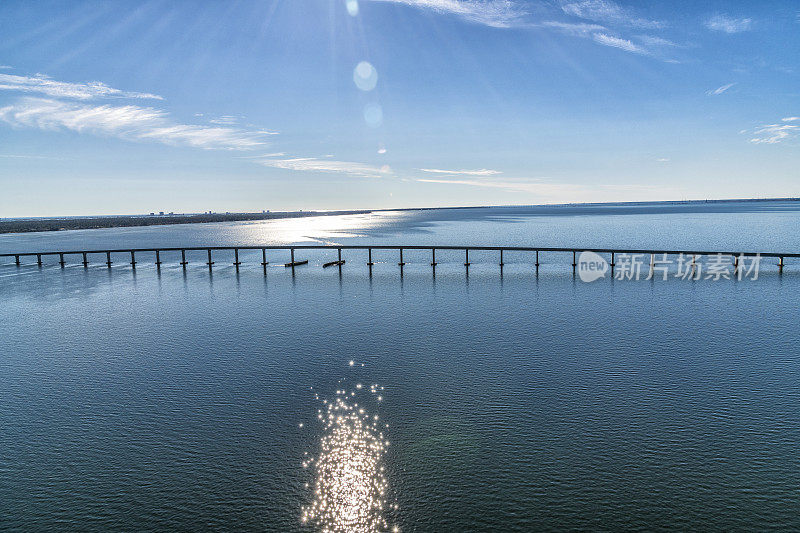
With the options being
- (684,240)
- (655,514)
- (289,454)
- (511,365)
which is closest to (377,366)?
(511,365)

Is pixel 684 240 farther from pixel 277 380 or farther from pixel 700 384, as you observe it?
pixel 277 380

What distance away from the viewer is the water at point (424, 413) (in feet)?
35.5

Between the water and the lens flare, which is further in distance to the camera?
the water

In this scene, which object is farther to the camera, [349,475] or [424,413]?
[424,413]

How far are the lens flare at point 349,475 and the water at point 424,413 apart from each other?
24 cm

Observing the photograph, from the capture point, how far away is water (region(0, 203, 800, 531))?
10.8 m

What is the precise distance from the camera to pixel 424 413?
15562mm

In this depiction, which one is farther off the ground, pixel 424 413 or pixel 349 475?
pixel 424 413

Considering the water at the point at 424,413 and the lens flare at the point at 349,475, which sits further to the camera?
the water at the point at 424,413

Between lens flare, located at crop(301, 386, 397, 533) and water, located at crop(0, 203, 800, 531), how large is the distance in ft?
0.80

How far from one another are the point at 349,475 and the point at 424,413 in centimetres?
416

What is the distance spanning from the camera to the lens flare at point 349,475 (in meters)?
10.4

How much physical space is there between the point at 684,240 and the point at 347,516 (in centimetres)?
10829

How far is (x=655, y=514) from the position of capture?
10312 mm
